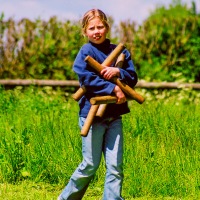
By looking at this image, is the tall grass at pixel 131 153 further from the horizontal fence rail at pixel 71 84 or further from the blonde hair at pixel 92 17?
the horizontal fence rail at pixel 71 84

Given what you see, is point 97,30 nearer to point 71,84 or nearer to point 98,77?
point 98,77

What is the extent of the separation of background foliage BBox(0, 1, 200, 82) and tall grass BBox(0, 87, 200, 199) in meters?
5.00

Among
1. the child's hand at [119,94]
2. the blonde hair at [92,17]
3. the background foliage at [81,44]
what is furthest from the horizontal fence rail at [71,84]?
the child's hand at [119,94]

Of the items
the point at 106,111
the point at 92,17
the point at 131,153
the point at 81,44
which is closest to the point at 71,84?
the point at 81,44

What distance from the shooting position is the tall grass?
6.23 metres

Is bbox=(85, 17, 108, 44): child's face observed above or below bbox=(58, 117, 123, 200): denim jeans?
above

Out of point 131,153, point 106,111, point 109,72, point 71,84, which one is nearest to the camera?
point 109,72

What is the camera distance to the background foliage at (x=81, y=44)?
1305 centimetres

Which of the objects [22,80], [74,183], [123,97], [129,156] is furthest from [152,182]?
[22,80]

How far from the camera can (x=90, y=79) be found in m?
5.02

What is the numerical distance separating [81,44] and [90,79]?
8143 mm

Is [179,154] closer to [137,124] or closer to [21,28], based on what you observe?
[137,124]

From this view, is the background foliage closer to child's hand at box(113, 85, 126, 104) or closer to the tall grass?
the tall grass

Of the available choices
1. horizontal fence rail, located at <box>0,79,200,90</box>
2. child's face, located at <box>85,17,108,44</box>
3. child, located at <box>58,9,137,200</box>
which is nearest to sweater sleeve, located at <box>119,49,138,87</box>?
child, located at <box>58,9,137,200</box>
